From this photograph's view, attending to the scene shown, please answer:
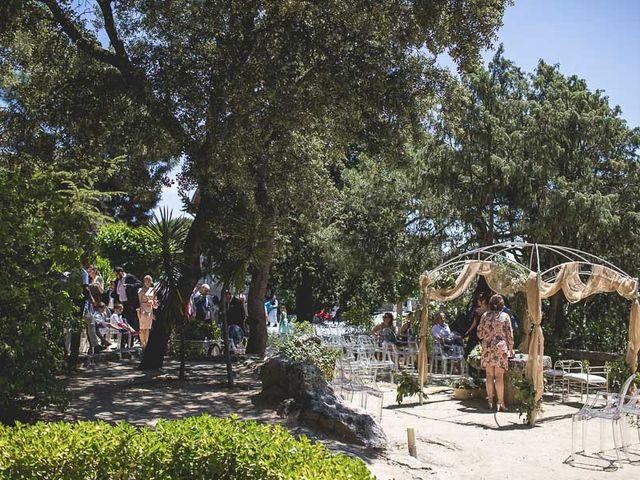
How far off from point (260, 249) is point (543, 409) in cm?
590

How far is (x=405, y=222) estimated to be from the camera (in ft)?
73.3

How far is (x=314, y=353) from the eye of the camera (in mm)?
13250

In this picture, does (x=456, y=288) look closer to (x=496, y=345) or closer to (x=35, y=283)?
(x=496, y=345)

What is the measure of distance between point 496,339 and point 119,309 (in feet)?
29.9

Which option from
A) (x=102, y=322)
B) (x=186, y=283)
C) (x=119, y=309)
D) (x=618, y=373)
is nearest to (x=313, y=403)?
(x=186, y=283)

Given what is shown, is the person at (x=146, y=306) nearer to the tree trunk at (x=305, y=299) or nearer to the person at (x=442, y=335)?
the person at (x=442, y=335)

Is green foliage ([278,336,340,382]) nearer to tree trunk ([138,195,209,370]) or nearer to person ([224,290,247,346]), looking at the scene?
tree trunk ([138,195,209,370])

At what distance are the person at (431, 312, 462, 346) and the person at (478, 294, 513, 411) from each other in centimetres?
436

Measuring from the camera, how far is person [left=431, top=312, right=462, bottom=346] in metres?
16.9

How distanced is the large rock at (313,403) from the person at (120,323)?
6.67 m

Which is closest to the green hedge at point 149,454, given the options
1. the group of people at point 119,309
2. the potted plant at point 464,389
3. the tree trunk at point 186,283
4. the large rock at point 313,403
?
the large rock at point 313,403


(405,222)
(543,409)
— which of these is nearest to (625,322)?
(405,222)

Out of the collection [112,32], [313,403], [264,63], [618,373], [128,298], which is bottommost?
[313,403]

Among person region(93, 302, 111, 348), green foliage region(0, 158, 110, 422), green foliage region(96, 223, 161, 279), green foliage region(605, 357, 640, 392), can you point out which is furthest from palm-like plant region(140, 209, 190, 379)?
green foliage region(96, 223, 161, 279)
